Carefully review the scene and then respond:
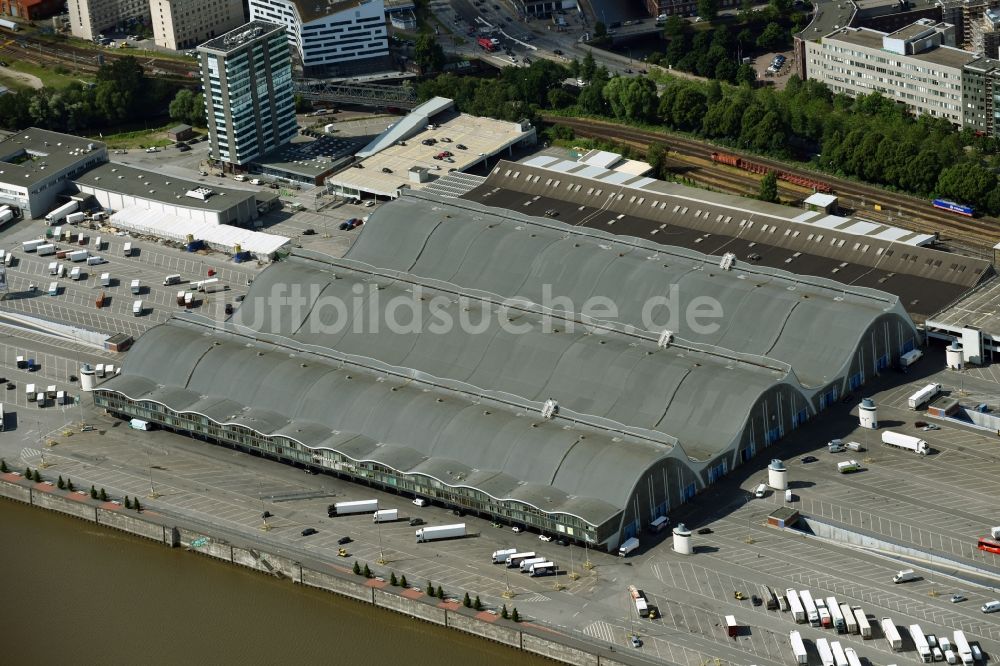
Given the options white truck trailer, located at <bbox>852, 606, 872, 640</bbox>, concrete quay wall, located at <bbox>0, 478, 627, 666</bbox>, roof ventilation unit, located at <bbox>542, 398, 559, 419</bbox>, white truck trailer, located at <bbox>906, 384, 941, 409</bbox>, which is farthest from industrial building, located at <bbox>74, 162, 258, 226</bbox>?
white truck trailer, located at <bbox>852, 606, 872, 640</bbox>

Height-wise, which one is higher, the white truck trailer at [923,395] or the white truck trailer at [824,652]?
the white truck trailer at [923,395]

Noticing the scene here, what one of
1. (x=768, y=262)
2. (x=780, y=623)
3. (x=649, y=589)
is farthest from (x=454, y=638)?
(x=768, y=262)

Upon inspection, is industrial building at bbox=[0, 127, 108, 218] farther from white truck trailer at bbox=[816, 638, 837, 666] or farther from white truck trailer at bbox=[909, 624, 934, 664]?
white truck trailer at bbox=[909, 624, 934, 664]

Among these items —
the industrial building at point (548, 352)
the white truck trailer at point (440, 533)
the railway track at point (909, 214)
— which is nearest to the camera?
the white truck trailer at point (440, 533)

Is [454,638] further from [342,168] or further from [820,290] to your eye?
[342,168]

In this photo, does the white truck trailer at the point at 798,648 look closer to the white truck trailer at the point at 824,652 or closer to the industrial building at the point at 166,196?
the white truck trailer at the point at 824,652

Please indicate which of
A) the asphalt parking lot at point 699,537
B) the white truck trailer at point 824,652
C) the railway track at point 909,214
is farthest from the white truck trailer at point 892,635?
the railway track at point 909,214
